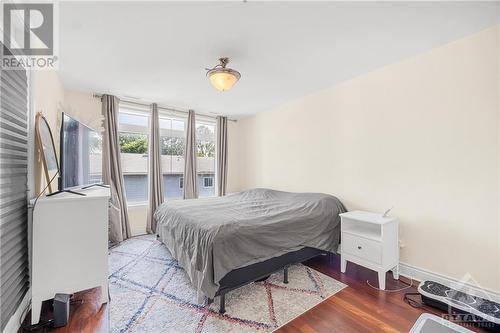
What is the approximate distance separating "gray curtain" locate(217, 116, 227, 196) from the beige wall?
2.22 m

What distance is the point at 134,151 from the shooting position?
13.6 feet

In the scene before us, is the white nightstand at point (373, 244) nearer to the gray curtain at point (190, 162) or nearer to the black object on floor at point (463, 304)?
the black object on floor at point (463, 304)

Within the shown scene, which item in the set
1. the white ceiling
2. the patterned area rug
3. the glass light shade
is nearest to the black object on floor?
the patterned area rug

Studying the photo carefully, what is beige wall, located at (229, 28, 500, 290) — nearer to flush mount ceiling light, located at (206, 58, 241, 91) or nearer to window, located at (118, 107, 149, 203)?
flush mount ceiling light, located at (206, 58, 241, 91)

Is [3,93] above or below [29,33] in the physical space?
below

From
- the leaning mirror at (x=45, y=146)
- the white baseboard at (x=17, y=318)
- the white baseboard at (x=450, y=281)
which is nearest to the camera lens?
the white baseboard at (x=17, y=318)

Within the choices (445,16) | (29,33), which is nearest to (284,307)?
(445,16)

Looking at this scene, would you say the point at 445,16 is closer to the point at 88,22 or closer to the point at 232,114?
the point at 88,22

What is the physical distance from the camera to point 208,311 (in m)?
1.87

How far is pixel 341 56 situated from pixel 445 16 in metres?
0.86

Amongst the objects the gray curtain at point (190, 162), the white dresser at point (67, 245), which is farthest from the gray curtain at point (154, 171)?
the white dresser at point (67, 245)

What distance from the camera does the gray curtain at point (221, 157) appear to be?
4.99 m

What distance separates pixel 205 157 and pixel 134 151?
144cm

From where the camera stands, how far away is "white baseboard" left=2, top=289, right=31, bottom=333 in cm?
149
